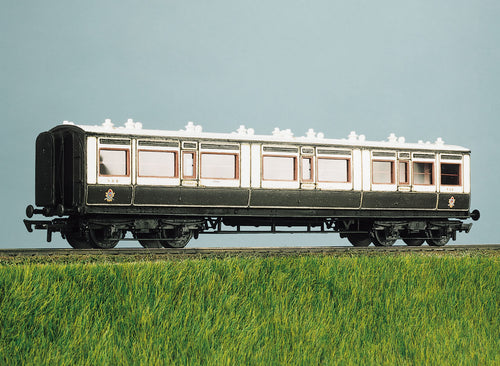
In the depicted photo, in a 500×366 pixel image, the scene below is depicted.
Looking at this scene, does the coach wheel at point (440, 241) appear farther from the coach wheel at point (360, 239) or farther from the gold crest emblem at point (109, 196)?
the gold crest emblem at point (109, 196)

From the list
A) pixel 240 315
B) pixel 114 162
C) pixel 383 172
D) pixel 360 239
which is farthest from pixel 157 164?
pixel 240 315

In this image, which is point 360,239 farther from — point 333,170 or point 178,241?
point 178,241

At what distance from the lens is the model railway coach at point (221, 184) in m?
18.6

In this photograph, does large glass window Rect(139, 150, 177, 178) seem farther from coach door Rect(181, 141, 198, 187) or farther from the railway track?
the railway track

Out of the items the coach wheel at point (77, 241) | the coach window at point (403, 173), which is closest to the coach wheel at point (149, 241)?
the coach wheel at point (77, 241)

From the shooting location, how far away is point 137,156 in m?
18.8

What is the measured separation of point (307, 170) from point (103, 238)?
6108mm

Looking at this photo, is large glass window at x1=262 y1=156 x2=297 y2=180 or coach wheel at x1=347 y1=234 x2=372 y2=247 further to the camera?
coach wheel at x1=347 y1=234 x2=372 y2=247

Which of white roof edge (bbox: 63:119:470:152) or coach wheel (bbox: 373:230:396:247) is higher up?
white roof edge (bbox: 63:119:470:152)

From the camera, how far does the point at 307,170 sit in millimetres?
20734

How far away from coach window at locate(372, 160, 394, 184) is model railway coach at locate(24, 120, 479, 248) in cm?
3

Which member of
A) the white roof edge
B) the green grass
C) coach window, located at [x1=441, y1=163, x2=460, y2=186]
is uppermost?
the white roof edge

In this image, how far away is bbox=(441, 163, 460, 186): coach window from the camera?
23219 mm

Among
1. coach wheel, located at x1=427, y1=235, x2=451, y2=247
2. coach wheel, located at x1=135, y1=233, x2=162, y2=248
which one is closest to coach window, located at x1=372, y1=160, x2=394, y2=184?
coach wheel, located at x1=427, y1=235, x2=451, y2=247
